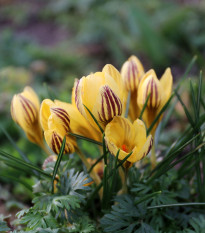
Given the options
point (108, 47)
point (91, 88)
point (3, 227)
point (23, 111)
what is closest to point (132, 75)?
point (91, 88)

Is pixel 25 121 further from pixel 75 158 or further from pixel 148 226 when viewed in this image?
pixel 148 226

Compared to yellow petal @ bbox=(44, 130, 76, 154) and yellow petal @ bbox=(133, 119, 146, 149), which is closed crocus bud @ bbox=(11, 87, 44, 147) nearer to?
yellow petal @ bbox=(44, 130, 76, 154)

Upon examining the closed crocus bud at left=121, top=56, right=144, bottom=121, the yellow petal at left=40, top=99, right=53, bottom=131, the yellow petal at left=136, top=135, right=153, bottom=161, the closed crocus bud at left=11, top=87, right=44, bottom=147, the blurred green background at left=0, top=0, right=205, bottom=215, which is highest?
the blurred green background at left=0, top=0, right=205, bottom=215

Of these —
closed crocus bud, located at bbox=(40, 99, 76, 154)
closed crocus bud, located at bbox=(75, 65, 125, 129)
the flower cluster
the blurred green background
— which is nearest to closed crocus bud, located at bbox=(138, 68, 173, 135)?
the flower cluster

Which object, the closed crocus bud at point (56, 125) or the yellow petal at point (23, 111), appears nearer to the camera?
the closed crocus bud at point (56, 125)

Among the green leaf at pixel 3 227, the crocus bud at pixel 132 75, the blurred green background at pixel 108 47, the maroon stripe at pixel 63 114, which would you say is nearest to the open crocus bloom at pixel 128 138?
the maroon stripe at pixel 63 114

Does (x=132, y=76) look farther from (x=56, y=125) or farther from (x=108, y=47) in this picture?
(x=108, y=47)

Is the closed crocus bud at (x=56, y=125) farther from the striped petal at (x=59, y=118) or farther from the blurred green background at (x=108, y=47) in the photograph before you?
the blurred green background at (x=108, y=47)

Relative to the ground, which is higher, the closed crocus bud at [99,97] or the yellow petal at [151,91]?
the yellow petal at [151,91]

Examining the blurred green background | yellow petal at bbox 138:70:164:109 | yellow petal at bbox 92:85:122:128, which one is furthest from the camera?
the blurred green background
